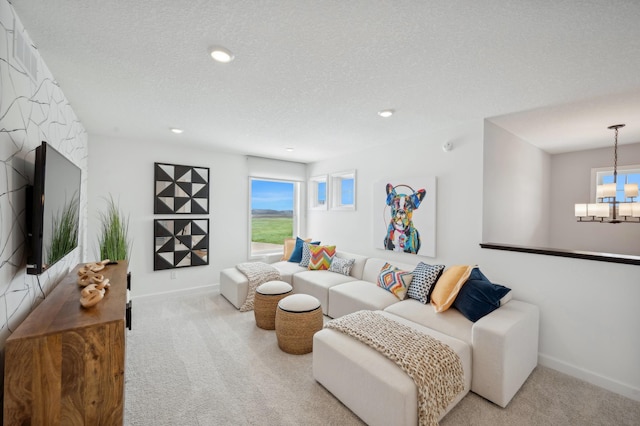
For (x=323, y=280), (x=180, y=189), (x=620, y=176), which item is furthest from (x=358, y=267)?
(x=620, y=176)

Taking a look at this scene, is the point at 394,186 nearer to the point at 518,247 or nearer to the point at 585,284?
the point at 518,247

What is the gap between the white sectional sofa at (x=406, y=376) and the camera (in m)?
1.61

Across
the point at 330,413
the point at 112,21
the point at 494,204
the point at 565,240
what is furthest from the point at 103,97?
the point at 565,240

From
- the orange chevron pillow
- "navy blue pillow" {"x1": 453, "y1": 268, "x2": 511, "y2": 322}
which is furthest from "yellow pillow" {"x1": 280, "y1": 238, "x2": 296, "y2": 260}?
"navy blue pillow" {"x1": 453, "y1": 268, "x2": 511, "y2": 322}

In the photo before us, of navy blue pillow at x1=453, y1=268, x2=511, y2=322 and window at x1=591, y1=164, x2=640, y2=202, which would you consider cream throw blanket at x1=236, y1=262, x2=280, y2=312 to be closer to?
navy blue pillow at x1=453, y1=268, x2=511, y2=322

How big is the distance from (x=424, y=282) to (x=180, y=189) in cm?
382

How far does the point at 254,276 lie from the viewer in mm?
3766

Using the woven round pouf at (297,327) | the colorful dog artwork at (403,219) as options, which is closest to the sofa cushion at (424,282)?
the colorful dog artwork at (403,219)

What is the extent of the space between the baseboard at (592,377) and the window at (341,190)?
3183mm

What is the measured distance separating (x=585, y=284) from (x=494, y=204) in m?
1.07

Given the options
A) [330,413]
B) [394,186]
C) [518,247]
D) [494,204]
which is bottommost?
[330,413]

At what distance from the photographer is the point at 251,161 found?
4.95 meters

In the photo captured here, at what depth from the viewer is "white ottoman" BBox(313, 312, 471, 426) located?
1.55 m

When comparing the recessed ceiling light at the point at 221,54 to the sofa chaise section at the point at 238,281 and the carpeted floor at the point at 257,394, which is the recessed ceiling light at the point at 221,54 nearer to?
the carpeted floor at the point at 257,394
